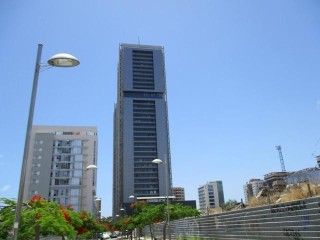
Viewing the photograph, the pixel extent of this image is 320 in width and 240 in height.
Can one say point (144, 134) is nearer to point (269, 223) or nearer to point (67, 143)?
point (67, 143)

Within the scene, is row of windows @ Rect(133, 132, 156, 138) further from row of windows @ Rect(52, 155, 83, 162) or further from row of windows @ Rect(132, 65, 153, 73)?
row of windows @ Rect(52, 155, 83, 162)

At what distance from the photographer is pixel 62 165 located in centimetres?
10369

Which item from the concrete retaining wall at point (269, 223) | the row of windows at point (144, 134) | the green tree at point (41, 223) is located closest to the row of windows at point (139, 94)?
the row of windows at point (144, 134)

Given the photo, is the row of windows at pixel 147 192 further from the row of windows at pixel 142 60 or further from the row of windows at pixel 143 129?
the row of windows at pixel 142 60

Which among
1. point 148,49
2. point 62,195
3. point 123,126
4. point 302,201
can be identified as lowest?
point 302,201

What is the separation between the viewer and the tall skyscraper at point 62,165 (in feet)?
323

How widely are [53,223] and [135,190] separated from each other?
153 meters

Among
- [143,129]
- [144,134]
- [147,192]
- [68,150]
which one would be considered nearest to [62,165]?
[68,150]

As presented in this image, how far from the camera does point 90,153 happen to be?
107m

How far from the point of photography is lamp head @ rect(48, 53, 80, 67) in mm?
10219

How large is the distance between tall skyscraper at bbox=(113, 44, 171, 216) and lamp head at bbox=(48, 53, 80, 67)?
15154 cm

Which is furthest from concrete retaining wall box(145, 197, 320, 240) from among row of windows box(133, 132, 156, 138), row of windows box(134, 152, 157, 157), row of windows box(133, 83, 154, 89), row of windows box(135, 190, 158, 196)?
row of windows box(133, 83, 154, 89)

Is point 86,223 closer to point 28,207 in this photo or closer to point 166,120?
point 28,207

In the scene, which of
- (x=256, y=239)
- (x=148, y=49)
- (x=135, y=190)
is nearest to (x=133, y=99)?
(x=148, y=49)
